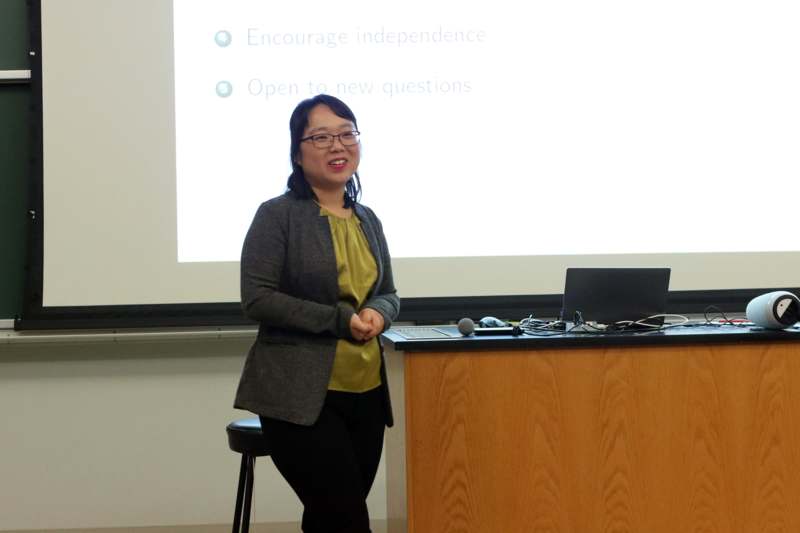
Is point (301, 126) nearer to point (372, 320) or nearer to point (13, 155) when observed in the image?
point (372, 320)

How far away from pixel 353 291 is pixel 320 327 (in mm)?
153

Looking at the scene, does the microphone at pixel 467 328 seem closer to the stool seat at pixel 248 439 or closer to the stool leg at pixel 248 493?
the stool seat at pixel 248 439

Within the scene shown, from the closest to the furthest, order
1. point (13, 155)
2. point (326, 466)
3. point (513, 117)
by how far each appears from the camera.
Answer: point (326, 466) → point (13, 155) → point (513, 117)

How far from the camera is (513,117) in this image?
340 cm

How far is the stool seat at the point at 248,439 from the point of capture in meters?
2.38

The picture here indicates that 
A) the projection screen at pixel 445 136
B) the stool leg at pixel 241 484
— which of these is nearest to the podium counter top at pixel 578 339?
the stool leg at pixel 241 484

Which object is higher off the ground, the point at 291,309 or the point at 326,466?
the point at 291,309

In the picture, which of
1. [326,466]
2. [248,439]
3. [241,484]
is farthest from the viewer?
[241,484]

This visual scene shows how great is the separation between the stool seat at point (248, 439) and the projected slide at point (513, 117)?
1.06 m

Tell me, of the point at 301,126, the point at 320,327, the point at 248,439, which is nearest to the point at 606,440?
the point at 320,327

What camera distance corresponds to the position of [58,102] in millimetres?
3256

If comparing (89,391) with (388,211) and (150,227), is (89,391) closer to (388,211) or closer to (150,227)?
(150,227)

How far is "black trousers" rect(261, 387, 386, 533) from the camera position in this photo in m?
1.80

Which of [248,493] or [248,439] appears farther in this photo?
[248,493]
